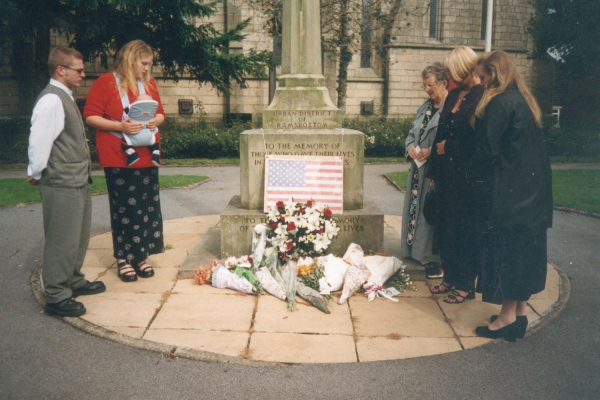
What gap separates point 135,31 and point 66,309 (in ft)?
46.4

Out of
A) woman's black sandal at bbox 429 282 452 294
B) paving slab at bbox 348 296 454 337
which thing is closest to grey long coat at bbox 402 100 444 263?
woman's black sandal at bbox 429 282 452 294

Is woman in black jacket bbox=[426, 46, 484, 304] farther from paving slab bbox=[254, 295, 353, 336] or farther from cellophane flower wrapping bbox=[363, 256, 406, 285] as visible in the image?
paving slab bbox=[254, 295, 353, 336]

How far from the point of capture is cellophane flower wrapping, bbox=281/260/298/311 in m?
4.82

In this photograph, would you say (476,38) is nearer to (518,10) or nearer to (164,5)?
(518,10)

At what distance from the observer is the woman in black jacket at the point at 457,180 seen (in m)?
4.62

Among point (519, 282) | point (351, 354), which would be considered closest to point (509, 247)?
point (519, 282)

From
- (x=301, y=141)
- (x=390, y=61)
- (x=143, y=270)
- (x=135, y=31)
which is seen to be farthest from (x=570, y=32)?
(x=143, y=270)

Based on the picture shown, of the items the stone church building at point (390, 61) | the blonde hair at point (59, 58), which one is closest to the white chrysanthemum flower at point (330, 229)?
the blonde hair at point (59, 58)

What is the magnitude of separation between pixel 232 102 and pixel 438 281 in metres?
18.8

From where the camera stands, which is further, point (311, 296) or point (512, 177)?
point (311, 296)

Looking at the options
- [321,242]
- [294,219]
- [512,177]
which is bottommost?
[321,242]

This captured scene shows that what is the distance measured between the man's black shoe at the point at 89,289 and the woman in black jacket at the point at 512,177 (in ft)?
11.1

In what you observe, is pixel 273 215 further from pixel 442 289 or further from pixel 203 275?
pixel 442 289

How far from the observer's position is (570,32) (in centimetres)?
2381
